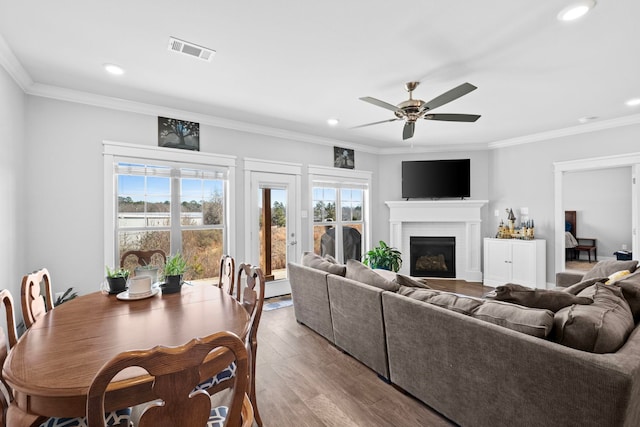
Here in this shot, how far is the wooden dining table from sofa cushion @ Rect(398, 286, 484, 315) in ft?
3.99

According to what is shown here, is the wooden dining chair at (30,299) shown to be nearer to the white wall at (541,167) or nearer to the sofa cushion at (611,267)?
the sofa cushion at (611,267)

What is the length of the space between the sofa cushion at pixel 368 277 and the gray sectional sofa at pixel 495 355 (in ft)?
0.04

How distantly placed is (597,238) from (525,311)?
8426 mm

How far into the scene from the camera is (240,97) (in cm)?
348

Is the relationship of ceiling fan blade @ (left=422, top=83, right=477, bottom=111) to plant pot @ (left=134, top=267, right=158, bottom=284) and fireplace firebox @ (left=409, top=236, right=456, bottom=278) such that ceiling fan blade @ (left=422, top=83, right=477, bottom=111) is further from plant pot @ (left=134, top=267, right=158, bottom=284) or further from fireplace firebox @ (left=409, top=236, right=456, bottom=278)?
fireplace firebox @ (left=409, top=236, right=456, bottom=278)

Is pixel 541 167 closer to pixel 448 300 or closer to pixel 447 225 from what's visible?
pixel 447 225

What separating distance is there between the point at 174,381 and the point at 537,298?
6.56ft

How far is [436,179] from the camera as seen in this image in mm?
5973

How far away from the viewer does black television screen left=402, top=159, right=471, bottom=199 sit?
19.3ft

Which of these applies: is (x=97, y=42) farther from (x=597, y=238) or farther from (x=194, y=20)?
(x=597, y=238)

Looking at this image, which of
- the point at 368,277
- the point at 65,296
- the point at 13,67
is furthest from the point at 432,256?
the point at 13,67

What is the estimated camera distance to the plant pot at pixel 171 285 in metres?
2.18

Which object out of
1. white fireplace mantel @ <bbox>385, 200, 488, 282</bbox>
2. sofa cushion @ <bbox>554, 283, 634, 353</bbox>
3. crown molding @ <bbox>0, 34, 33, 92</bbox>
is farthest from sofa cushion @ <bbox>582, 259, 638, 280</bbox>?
crown molding @ <bbox>0, 34, 33, 92</bbox>

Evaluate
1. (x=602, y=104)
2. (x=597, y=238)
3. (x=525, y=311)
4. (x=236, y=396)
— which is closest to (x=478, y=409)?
(x=525, y=311)
